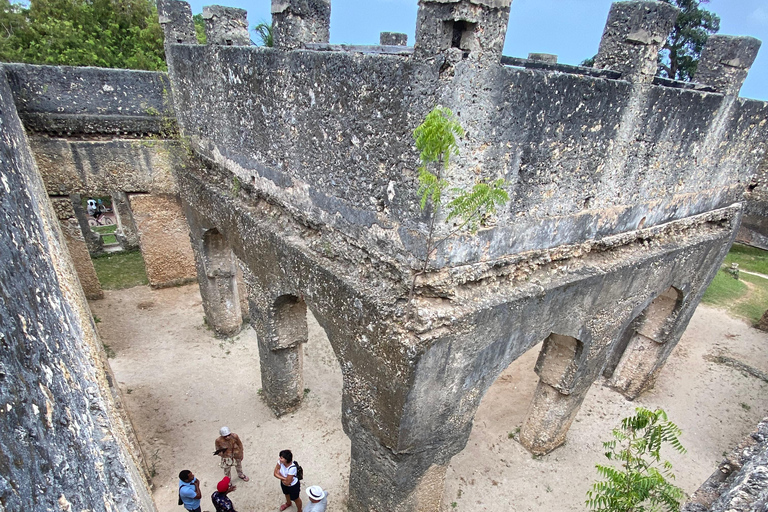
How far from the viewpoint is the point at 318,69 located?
145 inches

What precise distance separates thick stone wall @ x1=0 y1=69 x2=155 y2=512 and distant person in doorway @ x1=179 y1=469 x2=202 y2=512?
3.33 m

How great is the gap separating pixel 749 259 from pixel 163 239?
62.8 feet

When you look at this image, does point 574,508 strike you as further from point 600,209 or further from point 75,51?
point 75,51

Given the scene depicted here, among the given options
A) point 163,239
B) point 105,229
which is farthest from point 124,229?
point 163,239

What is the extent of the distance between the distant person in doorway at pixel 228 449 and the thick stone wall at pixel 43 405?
388 centimetres

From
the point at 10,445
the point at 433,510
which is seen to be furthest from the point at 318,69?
the point at 433,510

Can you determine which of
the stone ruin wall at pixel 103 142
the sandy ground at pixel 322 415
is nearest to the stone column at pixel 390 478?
the sandy ground at pixel 322 415

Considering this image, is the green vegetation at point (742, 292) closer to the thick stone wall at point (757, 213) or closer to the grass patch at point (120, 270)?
the thick stone wall at point (757, 213)

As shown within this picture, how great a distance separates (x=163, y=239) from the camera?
9.40 metres

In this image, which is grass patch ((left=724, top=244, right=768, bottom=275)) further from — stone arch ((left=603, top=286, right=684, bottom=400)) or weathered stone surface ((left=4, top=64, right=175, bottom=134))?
weathered stone surface ((left=4, top=64, right=175, bottom=134))

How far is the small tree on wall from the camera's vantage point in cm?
265

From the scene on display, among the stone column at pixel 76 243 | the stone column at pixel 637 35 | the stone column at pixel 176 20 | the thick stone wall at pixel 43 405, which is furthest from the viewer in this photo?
the stone column at pixel 76 243

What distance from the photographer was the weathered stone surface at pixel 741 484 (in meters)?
2.49

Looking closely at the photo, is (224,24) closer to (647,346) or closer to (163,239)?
(163,239)
